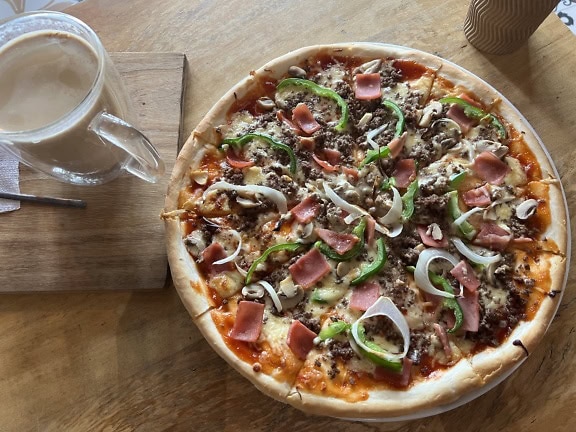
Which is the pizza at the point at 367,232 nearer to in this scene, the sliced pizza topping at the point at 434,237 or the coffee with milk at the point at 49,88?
the sliced pizza topping at the point at 434,237

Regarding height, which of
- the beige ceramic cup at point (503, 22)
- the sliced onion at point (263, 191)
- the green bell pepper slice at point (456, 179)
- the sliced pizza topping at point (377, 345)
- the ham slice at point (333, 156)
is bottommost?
the sliced pizza topping at point (377, 345)

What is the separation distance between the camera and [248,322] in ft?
6.53

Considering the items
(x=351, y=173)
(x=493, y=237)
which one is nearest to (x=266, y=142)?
(x=351, y=173)

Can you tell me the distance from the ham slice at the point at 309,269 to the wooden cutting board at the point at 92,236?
54 centimetres

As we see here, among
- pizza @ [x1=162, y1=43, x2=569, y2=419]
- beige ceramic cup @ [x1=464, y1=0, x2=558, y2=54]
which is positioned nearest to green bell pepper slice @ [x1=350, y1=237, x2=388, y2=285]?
pizza @ [x1=162, y1=43, x2=569, y2=419]

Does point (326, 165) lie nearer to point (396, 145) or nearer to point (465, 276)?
point (396, 145)

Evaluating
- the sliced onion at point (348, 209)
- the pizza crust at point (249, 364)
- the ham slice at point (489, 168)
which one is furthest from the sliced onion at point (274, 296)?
the ham slice at point (489, 168)

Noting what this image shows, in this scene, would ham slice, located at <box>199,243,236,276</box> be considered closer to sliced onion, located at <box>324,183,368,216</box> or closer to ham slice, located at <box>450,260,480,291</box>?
sliced onion, located at <box>324,183,368,216</box>

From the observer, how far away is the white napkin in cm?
232

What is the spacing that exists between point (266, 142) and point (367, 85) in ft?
1.56

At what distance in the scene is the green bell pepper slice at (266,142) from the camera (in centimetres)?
221

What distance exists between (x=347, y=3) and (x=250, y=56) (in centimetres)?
55

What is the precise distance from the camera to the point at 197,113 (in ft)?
8.41

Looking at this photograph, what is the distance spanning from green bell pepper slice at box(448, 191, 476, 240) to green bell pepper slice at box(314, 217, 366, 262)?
0.33 meters
